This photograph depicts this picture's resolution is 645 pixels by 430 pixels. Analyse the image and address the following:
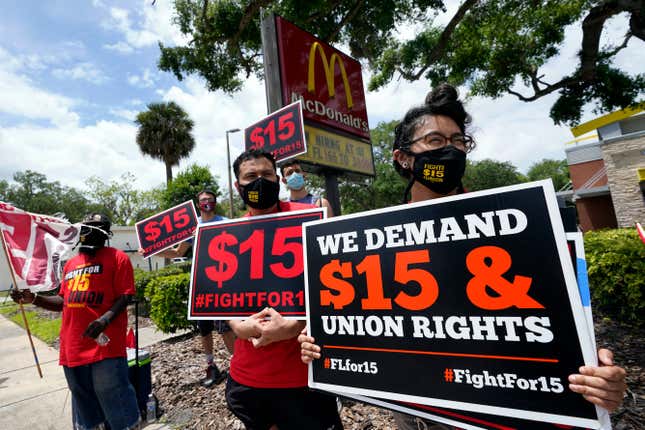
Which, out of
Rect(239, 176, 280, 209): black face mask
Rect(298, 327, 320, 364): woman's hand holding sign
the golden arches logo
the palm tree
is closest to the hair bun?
Rect(239, 176, 280, 209): black face mask

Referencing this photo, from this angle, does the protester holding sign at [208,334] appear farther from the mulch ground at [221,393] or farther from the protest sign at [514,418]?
the protest sign at [514,418]

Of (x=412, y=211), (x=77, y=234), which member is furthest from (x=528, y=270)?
(x=77, y=234)

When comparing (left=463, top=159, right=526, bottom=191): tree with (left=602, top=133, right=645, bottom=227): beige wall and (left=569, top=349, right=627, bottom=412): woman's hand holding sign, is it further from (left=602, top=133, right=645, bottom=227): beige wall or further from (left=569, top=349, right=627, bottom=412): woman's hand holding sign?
(left=569, top=349, right=627, bottom=412): woman's hand holding sign

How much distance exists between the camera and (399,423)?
4.84ft

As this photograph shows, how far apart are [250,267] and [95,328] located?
160cm

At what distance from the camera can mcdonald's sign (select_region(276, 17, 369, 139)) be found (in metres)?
5.87

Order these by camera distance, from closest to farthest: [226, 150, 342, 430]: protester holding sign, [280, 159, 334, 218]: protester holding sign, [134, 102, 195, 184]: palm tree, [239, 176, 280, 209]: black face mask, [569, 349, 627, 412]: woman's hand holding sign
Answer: [569, 349, 627, 412]: woman's hand holding sign, [226, 150, 342, 430]: protester holding sign, [239, 176, 280, 209]: black face mask, [280, 159, 334, 218]: protester holding sign, [134, 102, 195, 184]: palm tree

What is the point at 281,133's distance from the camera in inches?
172

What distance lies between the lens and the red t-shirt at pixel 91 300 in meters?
2.52

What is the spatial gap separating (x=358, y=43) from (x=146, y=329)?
908cm

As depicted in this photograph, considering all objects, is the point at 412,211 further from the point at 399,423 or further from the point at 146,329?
the point at 146,329

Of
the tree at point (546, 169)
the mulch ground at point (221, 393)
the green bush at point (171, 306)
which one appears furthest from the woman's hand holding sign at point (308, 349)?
the tree at point (546, 169)

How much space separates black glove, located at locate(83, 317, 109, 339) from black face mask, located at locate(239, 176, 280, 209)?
1.66 metres

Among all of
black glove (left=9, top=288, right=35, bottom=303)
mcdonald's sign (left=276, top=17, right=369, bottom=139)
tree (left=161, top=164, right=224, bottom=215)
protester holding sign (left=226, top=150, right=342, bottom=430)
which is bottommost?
protester holding sign (left=226, top=150, right=342, bottom=430)
